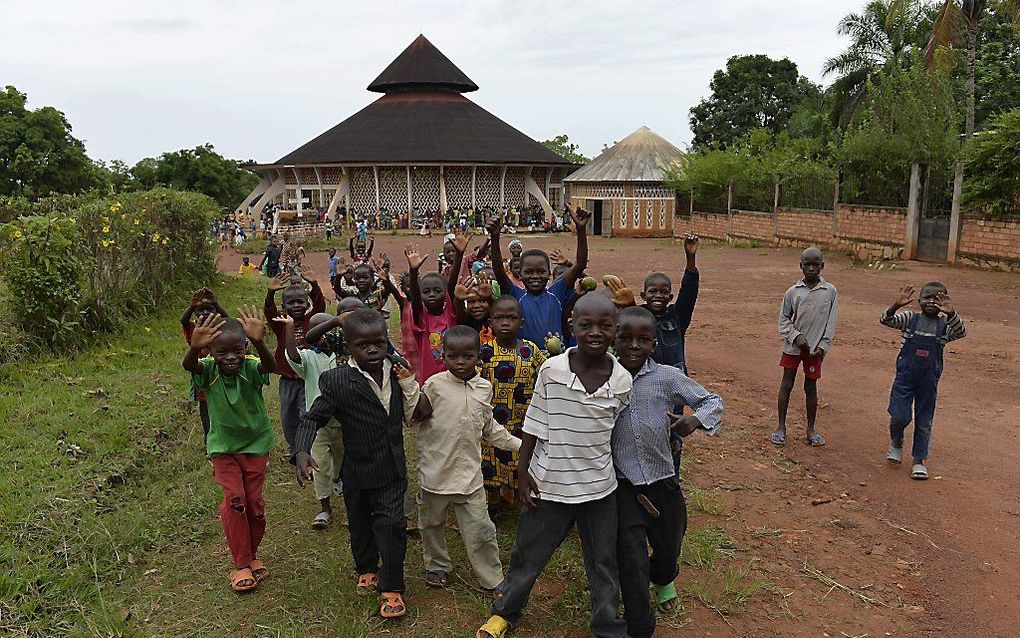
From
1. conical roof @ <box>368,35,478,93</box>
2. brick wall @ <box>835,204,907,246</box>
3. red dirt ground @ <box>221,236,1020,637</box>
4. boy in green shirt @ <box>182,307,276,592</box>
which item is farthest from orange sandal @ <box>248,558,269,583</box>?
conical roof @ <box>368,35,478,93</box>

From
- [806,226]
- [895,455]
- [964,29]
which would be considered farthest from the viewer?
[806,226]

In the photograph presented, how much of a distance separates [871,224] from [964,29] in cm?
565

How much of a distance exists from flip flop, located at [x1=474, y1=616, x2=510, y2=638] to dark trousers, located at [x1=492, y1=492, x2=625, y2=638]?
34 mm

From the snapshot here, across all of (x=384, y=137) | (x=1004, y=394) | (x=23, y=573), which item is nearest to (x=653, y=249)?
(x=384, y=137)

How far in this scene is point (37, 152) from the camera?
982 inches

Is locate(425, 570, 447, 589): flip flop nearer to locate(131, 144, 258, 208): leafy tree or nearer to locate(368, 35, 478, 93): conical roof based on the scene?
locate(131, 144, 258, 208): leafy tree

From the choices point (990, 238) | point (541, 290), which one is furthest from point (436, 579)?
point (990, 238)

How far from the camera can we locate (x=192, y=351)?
3.31m

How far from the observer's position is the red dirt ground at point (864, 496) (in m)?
3.35

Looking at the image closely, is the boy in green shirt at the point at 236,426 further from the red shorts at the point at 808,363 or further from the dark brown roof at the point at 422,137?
the dark brown roof at the point at 422,137

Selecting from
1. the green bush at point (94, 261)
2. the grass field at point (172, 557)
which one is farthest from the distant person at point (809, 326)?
the green bush at point (94, 261)

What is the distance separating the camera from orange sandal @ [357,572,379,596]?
3.43 metres

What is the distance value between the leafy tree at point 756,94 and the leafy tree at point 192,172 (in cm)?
2604

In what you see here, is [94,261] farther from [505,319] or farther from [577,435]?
[577,435]
